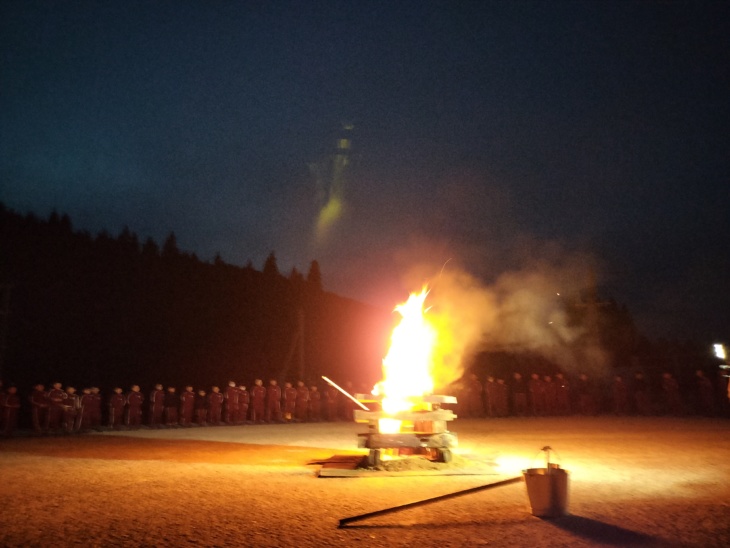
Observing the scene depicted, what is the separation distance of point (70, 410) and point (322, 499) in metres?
14.3

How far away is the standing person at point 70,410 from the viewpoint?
59.1ft

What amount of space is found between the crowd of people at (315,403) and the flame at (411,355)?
1196 cm

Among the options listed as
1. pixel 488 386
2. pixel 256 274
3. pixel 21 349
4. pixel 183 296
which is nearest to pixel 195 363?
pixel 183 296

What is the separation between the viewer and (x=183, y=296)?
122 feet

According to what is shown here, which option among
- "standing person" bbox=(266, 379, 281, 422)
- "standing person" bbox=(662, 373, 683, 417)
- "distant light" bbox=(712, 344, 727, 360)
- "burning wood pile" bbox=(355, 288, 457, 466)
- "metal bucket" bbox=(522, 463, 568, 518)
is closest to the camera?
"metal bucket" bbox=(522, 463, 568, 518)

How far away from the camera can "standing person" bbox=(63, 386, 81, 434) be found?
1802cm

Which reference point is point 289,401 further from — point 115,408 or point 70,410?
point 70,410

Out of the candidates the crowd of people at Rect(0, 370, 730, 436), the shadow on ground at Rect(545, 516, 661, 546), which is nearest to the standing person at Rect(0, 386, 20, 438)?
the crowd of people at Rect(0, 370, 730, 436)

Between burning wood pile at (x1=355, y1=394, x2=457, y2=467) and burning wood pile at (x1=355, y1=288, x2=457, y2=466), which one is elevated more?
burning wood pile at (x1=355, y1=288, x2=457, y2=466)

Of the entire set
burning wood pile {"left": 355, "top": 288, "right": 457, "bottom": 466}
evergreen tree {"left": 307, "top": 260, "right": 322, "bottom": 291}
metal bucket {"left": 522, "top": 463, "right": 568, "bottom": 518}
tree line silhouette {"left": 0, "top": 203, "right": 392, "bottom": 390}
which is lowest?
metal bucket {"left": 522, "top": 463, "right": 568, "bottom": 518}

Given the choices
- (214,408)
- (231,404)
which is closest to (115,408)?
(214,408)

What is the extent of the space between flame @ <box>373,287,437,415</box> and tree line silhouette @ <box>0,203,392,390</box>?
13.8 metres

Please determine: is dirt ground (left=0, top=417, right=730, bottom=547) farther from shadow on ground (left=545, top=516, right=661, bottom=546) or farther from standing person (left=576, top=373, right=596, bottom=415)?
standing person (left=576, top=373, right=596, bottom=415)

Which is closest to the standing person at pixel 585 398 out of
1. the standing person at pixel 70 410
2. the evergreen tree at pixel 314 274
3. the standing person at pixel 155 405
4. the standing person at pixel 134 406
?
the standing person at pixel 155 405
